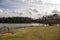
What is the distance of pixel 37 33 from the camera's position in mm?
2246

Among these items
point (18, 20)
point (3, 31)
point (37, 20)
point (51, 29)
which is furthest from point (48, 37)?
point (3, 31)

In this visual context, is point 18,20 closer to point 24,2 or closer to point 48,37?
point 24,2

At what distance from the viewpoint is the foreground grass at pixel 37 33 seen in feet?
7.18

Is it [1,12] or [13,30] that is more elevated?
[1,12]

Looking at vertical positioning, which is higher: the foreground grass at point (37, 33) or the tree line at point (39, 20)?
the tree line at point (39, 20)

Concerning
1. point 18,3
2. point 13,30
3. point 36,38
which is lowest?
point 36,38

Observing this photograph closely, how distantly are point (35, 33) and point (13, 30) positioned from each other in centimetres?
35

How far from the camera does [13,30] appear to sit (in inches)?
87.0

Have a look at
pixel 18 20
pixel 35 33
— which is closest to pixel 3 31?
pixel 18 20

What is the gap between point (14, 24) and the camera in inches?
87.7

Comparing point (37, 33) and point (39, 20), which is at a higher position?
point (39, 20)

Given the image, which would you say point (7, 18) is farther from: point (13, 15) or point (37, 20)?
point (37, 20)

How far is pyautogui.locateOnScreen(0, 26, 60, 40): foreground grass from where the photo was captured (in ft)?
7.18

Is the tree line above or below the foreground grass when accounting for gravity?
above
